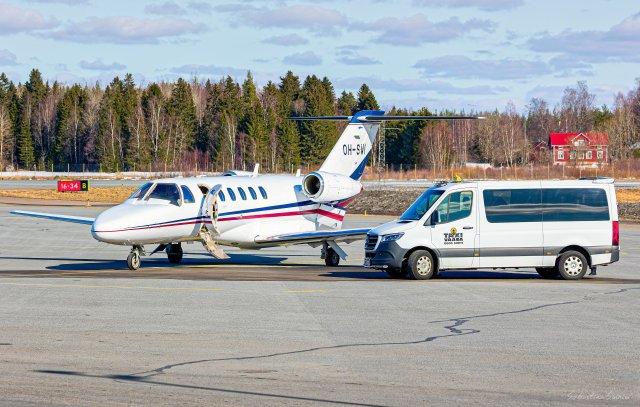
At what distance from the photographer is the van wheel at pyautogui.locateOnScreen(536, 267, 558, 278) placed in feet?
73.4

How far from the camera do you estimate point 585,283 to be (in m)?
21.3

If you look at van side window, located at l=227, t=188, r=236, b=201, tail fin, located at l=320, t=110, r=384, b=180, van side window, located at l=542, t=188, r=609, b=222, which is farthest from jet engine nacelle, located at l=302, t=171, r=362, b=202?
van side window, located at l=542, t=188, r=609, b=222

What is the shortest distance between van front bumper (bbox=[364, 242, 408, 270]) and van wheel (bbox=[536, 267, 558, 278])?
3.22 metres

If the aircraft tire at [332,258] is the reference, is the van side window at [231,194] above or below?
above

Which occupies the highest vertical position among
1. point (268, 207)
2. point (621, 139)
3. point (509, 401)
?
point (621, 139)

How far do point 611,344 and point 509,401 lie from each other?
13.5ft

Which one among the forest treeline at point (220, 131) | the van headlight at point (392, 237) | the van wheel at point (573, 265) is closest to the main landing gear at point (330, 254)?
the van headlight at point (392, 237)

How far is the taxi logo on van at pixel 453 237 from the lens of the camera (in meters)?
21.7

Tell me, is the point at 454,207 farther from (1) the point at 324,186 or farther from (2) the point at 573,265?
(1) the point at 324,186

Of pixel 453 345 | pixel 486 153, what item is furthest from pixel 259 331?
pixel 486 153

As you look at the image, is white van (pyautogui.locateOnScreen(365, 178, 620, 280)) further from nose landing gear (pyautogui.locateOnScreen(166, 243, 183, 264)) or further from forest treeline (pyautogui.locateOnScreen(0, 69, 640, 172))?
forest treeline (pyautogui.locateOnScreen(0, 69, 640, 172))

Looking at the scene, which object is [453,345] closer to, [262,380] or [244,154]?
[262,380]

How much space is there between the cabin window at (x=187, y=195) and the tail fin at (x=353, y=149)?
5.47 m

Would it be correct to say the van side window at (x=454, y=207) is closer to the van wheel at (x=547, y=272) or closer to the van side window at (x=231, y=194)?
the van wheel at (x=547, y=272)
